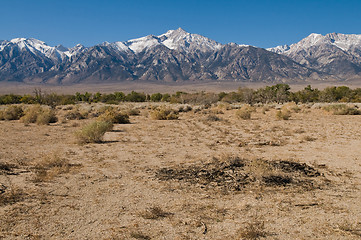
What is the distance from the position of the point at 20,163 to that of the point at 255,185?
7.96 m

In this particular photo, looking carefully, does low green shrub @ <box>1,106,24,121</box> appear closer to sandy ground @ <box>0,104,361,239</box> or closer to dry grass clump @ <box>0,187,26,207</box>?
sandy ground @ <box>0,104,361,239</box>

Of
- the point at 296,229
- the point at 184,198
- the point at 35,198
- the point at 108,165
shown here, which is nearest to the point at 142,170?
the point at 108,165

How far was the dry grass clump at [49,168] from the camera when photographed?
335 inches

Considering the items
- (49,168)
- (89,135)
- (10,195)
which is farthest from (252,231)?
(89,135)

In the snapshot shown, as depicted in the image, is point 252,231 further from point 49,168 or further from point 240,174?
point 49,168

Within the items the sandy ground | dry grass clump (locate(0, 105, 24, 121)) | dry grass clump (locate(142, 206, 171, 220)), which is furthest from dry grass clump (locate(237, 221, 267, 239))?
dry grass clump (locate(0, 105, 24, 121))

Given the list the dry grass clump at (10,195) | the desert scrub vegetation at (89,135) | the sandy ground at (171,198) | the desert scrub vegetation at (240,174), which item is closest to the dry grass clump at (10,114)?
the desert scrub vegetation at (89,135)

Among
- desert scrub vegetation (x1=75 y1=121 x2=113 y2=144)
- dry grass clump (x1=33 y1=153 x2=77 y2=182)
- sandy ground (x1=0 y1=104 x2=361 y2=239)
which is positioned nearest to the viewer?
sandy ground (x1=0 y1=104 x2=361 y2=239)

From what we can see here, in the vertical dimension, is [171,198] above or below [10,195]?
below

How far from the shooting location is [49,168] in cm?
960

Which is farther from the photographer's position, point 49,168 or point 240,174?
point 49,168

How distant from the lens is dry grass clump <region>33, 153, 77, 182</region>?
8518 mm

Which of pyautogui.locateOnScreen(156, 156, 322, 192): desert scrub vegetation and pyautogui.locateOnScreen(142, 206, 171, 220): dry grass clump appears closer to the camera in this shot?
pyautogui.locateOnScreen(142, 206, 171, 220): dry grass clump

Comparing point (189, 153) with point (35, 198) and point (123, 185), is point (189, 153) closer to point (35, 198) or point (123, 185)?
point (123, 185)
